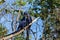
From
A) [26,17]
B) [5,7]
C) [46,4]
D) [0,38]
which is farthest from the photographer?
[5,7]

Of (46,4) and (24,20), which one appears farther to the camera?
(46,4)

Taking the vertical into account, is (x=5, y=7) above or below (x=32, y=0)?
below

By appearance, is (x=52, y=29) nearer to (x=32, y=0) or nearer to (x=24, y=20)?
(x=32, y=0)

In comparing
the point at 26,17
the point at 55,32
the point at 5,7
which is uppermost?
the point at 26,17

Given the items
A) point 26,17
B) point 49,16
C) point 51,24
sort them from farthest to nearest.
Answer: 1. point 51,24
2. point 49,16
3. point 26,17

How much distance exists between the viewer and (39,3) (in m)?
8.86

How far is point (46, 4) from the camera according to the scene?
855cm

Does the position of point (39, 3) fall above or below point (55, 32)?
above

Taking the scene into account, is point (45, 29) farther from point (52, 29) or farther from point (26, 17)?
point (26, 17)

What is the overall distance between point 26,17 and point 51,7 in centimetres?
149

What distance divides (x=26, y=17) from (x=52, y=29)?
2838 millimetres

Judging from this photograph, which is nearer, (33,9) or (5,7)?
(33,9)

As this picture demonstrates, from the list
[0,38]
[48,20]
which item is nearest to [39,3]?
[48,20]

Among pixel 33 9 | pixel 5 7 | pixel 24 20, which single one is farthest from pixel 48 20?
pixel 5 7
